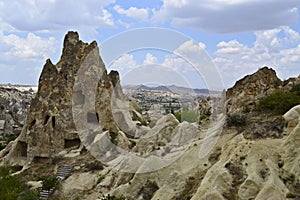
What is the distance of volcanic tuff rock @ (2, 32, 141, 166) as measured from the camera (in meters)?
24.9

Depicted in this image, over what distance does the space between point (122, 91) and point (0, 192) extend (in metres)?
14.3

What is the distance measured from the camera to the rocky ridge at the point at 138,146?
42.2 feet

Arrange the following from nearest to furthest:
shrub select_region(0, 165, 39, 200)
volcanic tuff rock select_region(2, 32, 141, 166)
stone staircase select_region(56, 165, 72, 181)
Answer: shrub select_region(0, 165, 39, 200) → stone staircase select_region(56, 165, 72, 181) → volcanic tuff rock select_region(2, 32, 141, 166)

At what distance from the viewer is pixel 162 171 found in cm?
1550

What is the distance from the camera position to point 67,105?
25.8 metres

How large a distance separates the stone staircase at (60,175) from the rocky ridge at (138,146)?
35 cm

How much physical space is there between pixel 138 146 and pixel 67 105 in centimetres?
642

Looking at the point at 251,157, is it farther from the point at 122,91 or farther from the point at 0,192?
the point at 122,91

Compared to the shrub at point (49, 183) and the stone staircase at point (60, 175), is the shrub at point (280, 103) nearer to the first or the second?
the stone staircase at point (60, 175)

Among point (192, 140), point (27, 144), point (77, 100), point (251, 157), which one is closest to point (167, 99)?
point (77, 100)

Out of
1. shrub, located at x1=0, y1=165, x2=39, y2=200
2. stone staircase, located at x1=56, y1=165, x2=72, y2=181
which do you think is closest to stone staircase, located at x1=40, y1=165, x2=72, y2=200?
stone staircase, located at x1=56, y1=165, x2=72, y2=181

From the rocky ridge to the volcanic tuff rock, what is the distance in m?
0.05

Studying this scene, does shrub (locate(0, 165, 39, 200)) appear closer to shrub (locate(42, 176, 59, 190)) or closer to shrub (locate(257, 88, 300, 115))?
shrub (locate(42, 176, 59, 190))

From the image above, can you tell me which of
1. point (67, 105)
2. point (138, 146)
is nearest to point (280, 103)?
point (138, 146)
